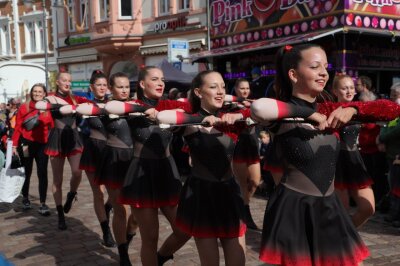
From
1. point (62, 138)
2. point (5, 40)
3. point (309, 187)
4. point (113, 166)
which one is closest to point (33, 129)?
point (62, 138)

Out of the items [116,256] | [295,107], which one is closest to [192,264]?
[116,256]

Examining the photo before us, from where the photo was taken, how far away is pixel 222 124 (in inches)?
120

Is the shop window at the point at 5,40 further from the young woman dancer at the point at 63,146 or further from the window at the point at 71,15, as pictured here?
the young woman dancer at the point at 63,146

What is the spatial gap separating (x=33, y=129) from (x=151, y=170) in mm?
3481

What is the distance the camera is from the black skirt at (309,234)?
2.48m

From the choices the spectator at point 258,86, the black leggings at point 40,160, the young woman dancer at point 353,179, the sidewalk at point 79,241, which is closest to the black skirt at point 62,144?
the black leggings at point 40,160

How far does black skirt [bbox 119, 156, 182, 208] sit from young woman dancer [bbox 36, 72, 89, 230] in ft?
7.47

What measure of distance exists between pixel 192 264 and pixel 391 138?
10.2 feet

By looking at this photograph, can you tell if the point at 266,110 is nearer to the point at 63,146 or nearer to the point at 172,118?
the point at 172,118

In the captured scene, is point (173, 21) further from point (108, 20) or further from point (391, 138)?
point (391, 138)

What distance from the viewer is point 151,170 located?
3.94m

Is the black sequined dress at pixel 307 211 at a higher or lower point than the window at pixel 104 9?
lower

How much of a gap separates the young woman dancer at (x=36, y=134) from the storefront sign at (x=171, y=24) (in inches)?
472

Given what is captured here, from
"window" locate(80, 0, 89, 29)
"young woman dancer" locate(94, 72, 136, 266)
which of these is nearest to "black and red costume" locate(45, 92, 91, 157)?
"young woman dancer" locate(94, 72, 136, 266)
